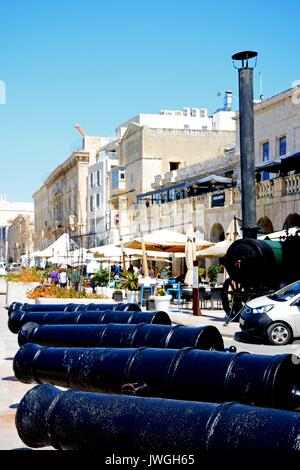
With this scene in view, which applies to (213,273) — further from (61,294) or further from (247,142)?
(247,142)

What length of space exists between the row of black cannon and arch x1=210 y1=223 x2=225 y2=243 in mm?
30005

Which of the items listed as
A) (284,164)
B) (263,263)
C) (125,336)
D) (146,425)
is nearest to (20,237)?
(284,164)

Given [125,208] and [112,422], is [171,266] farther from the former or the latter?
[112,422]

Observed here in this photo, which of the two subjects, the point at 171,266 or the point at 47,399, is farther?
the point at 171,266

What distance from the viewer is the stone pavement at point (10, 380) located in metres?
7.15

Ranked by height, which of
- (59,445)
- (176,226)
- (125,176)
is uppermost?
(125,176)

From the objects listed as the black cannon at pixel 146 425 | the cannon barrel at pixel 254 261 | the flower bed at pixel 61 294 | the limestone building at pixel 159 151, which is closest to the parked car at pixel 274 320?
the cannon barrel at pixel 254 261

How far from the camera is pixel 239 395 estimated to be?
546cm

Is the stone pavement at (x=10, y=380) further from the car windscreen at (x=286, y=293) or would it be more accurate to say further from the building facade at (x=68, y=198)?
the building facade at (x=68, y=198)

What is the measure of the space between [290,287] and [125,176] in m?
45.5

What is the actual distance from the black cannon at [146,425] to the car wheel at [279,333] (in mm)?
10601

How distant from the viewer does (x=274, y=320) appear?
15609 mm

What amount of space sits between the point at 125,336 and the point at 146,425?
3.76 m
